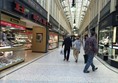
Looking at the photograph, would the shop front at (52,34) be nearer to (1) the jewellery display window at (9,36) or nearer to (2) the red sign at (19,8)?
(1) the jewellery display window at (9,36)

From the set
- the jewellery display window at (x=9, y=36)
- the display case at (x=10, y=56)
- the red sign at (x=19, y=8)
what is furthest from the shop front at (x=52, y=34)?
the display case at (x=10, y=56)

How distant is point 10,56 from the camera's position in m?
9.64

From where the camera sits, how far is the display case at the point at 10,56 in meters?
8.44

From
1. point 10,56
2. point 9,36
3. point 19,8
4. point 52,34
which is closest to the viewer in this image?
point 10,56

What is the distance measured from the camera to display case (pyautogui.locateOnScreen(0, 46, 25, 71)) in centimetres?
844

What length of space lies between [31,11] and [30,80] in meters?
7.21

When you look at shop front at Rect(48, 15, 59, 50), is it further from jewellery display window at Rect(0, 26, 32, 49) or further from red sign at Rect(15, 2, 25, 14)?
red sign at Rect(15, 2, 25, 14)

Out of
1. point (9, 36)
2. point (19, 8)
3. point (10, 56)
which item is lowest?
point (10, 56)

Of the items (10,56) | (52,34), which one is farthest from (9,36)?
(52,34)

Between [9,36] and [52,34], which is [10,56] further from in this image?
[52,34]

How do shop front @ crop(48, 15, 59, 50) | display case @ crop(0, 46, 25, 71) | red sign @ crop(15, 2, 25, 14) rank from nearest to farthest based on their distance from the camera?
display case @ crop(0, 46, 25, 71)
red sign @ crop(15, 2, 25, 14)
shop front @ crop(48, 15, 59, 50)

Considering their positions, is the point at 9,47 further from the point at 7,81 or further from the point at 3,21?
the point at 7,81

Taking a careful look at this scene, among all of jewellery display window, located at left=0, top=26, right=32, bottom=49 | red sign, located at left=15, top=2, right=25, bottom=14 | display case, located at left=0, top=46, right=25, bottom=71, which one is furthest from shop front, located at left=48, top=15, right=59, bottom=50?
display case, located at left=0, top=46, right=25, bottom=71

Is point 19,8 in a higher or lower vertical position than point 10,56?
higher
